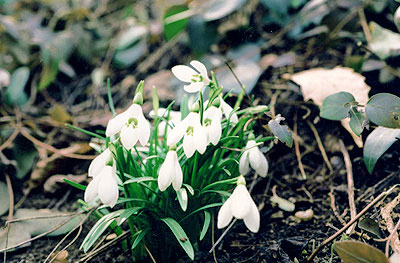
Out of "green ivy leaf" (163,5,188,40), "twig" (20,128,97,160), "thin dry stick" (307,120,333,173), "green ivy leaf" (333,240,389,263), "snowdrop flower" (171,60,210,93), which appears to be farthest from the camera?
"green ivy leaf" (163,5,188,40)

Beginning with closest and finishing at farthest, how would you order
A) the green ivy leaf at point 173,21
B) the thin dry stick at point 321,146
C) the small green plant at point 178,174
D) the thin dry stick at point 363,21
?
the small green plant at point 178,174, the thin dry stick at point 321,146, the thin dry stick at point 363,21, the green ivy leaf at point 173,21

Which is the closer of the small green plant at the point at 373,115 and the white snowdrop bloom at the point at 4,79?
the small green plant at the point at 373,115

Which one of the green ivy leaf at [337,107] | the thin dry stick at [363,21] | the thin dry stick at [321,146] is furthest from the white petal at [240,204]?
the thin dry stick at [363,21]

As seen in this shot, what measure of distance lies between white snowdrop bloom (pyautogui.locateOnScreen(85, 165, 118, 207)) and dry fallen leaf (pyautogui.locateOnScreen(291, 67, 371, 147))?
0.70 meters

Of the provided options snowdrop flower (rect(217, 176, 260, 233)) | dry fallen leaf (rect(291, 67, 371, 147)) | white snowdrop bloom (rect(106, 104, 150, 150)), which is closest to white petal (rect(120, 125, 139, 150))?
white snowdrop bloom (rect(106, 104, 150, 150))

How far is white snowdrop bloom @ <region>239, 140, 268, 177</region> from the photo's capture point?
89cm

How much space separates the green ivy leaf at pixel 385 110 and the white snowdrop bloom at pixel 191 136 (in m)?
0.40

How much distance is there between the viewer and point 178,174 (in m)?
0.78

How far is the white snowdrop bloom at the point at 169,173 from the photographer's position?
76 centimetres

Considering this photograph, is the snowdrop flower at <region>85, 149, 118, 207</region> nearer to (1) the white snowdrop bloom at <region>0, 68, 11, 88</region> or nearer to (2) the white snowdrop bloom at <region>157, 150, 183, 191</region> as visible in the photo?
(2) the white snowdrop bloom at <region>157, 150, 183, 191</region>

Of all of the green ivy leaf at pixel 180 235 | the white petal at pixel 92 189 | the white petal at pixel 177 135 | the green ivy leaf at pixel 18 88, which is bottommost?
the green ivy leaf at pixel 180 235

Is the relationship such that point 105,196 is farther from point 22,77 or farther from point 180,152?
point 22,77

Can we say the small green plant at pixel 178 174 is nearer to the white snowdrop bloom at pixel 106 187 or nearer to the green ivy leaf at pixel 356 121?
the white snowdrop bloom at pixel 106 187

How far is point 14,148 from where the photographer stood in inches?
55.0
